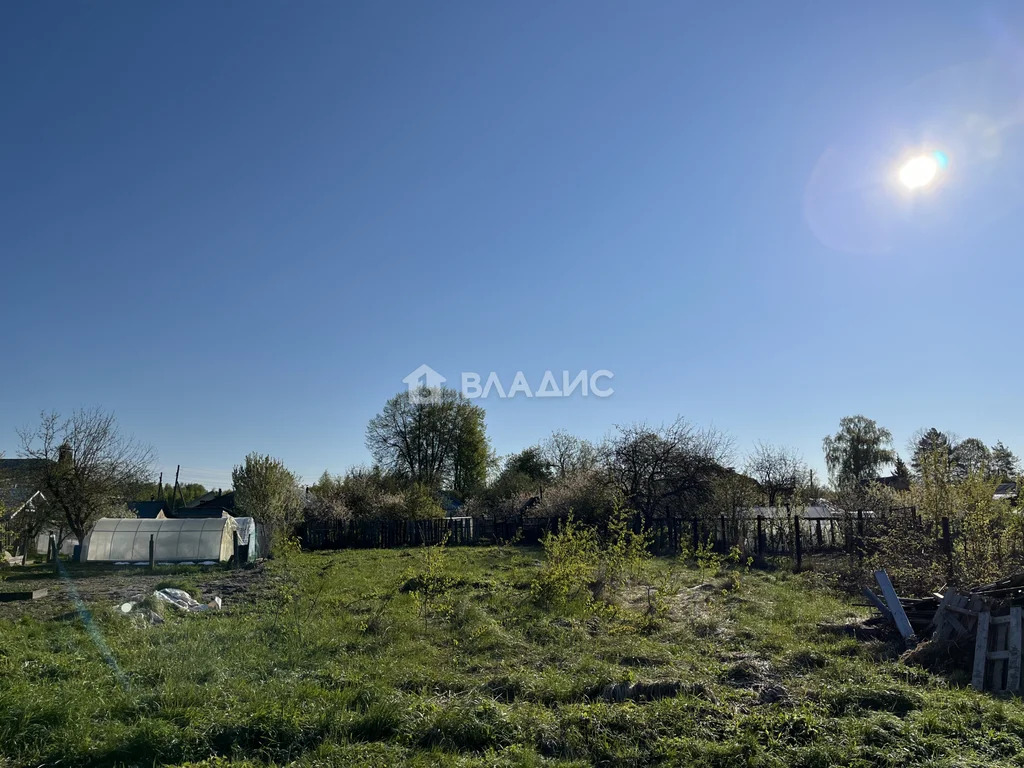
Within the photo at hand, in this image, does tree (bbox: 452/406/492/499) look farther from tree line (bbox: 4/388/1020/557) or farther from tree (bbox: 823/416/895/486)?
tree (bbox: 823/416/895/486)

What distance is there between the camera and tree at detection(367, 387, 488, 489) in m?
41.2

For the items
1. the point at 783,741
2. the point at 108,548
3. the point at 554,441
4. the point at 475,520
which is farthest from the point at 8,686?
the point at 554,441

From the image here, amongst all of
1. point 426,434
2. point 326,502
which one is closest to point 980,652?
point 326,502

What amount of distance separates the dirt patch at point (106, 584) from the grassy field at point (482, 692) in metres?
0.83

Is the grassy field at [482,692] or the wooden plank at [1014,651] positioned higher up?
the wooden plank at [1014,651]

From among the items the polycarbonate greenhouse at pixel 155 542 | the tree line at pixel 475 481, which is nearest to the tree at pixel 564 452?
the tree line at pixel 475 481

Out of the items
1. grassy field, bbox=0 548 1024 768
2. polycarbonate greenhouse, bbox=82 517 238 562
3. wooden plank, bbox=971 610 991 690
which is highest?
wooden plank, bbox=971 610 991 690

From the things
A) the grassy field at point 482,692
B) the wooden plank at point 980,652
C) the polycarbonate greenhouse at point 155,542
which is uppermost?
the wooden plank at point 980,652

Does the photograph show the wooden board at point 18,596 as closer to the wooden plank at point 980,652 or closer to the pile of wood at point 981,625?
the pile of wood at point 981,625

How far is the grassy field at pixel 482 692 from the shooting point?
15.3ft

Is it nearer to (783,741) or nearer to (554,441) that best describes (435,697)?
(783,741)

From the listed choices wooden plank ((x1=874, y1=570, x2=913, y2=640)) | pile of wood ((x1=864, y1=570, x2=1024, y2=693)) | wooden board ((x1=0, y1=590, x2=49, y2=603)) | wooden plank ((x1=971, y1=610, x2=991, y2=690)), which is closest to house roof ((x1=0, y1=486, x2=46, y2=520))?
wooden board ((x1=0, y1=590, x2=49, y2=603))

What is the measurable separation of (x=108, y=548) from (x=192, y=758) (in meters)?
19.3

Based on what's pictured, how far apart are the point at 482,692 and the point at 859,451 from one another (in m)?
46.0
